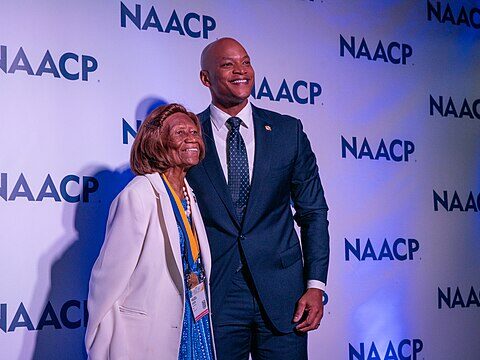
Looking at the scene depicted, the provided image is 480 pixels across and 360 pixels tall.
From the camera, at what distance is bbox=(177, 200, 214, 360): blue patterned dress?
229 cm

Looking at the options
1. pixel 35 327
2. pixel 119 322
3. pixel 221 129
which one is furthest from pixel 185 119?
pixel 35 327

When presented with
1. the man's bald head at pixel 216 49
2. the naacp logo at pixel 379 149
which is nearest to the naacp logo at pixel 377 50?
the naacp logo at pixel 379 149

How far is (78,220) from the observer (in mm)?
3057

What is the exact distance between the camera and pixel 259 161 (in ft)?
8.48

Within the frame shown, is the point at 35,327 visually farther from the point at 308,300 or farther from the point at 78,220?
the point at 308,300

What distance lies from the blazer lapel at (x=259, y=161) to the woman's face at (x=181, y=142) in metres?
0.26

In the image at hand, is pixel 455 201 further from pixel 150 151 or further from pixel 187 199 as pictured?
pixel 150 151

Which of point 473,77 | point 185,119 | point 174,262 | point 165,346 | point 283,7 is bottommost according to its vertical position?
point 165,346

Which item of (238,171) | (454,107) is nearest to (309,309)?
(238,171)

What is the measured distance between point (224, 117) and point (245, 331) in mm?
817

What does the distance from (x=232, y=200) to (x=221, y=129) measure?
1.00 feet

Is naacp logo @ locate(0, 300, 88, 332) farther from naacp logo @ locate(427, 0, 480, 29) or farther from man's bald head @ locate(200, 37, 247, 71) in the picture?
naacp logo @ locate(427, 0, 480, 29)

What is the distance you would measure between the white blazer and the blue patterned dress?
6 centimetres

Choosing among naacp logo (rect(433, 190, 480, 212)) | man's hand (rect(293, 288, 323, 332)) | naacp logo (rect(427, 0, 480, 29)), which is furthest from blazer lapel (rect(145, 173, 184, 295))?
naacp logo (rect(427, 0, 480, 29))
